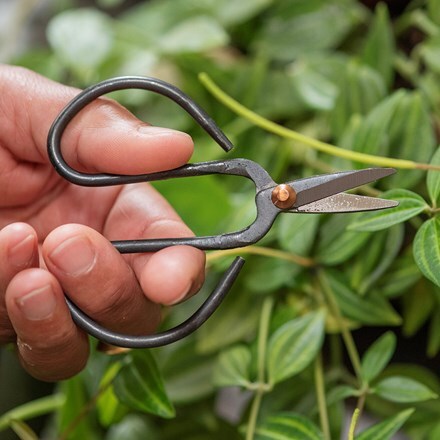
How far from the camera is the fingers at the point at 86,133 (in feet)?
1.23

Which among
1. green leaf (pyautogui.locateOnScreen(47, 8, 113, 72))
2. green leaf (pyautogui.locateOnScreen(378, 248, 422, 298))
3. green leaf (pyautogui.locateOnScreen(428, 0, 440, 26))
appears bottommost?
green leaf (pyautogui.locateOnScreen(378, 248, 422, 298))

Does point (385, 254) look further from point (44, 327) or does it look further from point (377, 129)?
point (44, 327)

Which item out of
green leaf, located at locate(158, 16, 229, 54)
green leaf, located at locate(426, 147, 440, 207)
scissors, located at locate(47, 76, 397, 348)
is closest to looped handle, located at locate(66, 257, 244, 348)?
scissors, located at locate(47, 76, 397, 348)

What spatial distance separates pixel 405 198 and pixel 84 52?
0.41 metres

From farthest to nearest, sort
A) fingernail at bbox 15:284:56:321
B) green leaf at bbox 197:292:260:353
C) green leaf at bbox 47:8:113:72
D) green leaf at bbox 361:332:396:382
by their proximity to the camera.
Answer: green leaf at bbox 47:8:113:72
green leaf at bbox 197:292:260:353
green leaf at bbox 361:332:396:382
fingernail at bbox 15:284:56:321

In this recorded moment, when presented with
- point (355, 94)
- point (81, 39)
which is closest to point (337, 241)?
point (355, 94)

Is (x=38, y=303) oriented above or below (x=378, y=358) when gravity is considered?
above

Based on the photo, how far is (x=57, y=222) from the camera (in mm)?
468

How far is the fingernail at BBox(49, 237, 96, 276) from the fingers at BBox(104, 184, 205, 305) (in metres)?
0.03

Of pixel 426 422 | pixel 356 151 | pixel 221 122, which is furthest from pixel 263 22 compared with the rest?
pixel 426 422

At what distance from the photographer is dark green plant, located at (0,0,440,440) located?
0.45 meters

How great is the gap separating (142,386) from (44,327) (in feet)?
0.36

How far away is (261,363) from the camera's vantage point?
1.56 feet

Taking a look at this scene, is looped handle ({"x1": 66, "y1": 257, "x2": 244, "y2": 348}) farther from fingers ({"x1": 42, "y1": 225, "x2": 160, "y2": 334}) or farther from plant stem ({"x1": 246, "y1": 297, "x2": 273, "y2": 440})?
plant stem ({"x1": 246, "y1": 297, "x2": 273, "y2": 440})
